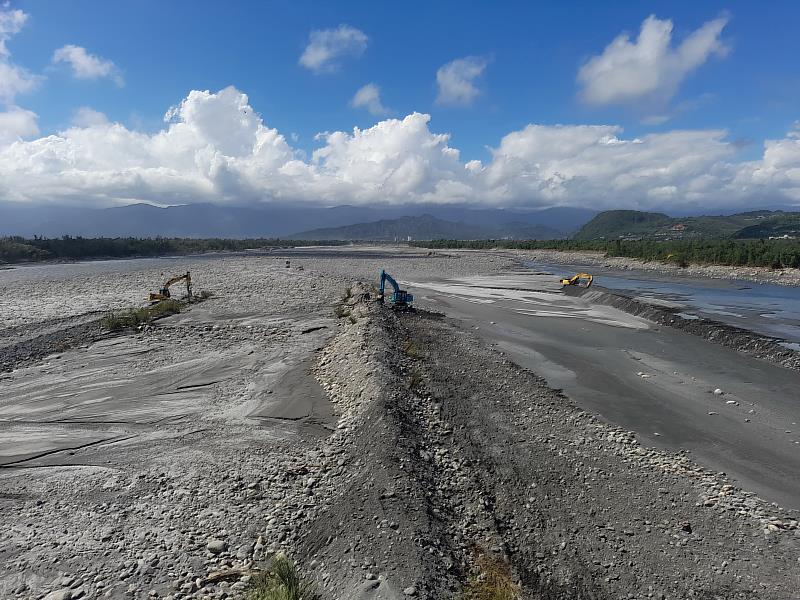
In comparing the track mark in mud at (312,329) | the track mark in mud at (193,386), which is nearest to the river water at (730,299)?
the track mark in mud at (312,329)

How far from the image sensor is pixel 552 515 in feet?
25.8

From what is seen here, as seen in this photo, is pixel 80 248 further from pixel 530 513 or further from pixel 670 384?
pixel 530 513

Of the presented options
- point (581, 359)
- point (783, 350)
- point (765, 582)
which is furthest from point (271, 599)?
point (783, 350)

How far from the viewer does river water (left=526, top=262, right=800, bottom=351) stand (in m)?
24.8

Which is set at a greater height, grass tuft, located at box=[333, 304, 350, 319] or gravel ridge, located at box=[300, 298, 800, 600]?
A: grass tuft, located at box=[333, 304, 350, 319]

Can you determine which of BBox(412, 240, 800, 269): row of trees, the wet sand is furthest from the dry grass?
BBox(412, 240, 800, 269): row of trees

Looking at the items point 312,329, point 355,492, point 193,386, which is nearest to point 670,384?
point 355,492

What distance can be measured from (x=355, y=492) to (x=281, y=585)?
8.31ft

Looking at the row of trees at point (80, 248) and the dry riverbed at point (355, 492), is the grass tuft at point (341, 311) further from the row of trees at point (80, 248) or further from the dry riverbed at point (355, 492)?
the row of trees at point (80, 248)

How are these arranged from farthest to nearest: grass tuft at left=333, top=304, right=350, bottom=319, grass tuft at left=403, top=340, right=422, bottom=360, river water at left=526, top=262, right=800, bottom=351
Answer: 1. grass tuft at left=333, top=304, right=350, bottom=319
2. river water at left=526, top=262, right=800, bottom=351
3. grass tuft at left=403, top=340, right=422, bottom=360

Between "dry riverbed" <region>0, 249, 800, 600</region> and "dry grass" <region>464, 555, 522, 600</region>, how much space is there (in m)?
0.06

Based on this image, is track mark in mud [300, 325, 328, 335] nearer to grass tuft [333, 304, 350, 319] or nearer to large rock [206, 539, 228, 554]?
grass tuft [333, 304, 350, 319]

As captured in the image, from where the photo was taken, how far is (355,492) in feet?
26.7

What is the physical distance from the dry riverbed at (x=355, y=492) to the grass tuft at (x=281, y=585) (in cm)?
22
